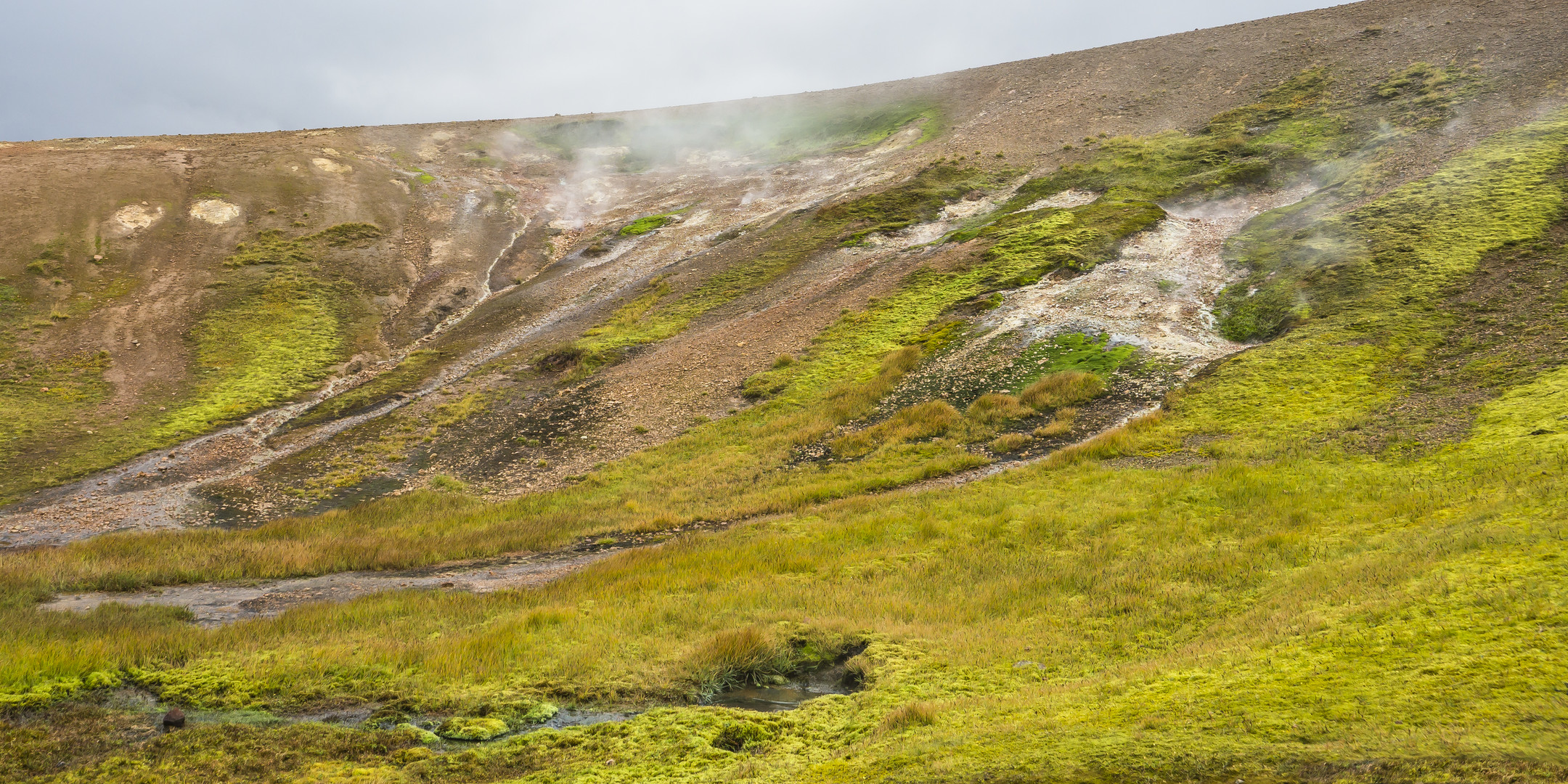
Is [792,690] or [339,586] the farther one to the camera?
[339,586]

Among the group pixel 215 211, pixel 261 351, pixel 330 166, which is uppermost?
pixel 330 166

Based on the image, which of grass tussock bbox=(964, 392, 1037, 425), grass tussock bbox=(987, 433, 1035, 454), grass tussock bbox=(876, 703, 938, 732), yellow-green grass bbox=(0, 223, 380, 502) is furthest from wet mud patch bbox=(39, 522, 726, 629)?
yellow-green grass bbox=(0, 223, 380, 502)

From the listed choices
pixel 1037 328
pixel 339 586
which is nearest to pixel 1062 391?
pixel 1037 328

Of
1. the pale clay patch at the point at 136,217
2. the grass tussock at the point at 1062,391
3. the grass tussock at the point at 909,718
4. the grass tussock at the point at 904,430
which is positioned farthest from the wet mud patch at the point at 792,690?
the pale clay patch at the point at 136,217

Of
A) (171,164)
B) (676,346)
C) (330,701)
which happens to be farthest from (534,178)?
(330,701)

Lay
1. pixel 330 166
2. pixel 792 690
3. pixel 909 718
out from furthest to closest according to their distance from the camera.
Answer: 1. pixel 330 166
2. pixel 792 690
3. pixel 909 718

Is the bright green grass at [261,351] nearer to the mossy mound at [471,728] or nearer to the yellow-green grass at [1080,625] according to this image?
the yellow-green grass at [1080,625]

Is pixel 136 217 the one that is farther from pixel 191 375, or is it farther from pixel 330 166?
pixel 191 375

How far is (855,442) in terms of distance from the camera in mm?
32375

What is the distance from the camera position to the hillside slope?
10.7 meters

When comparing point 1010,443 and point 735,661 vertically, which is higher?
point 1010,443

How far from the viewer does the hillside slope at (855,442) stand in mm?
10656

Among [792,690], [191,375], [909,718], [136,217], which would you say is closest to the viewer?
[909,718]

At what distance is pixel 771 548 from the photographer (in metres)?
22.3
